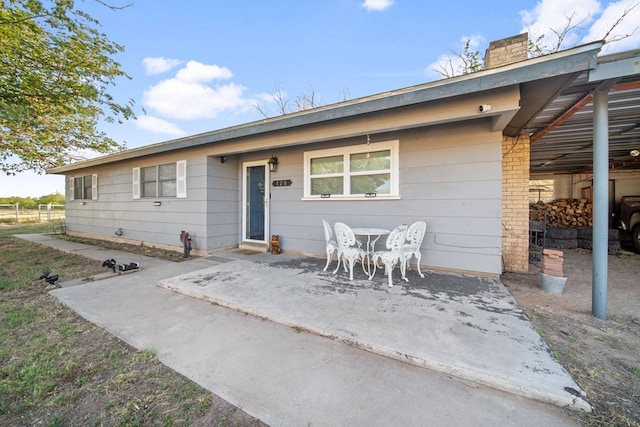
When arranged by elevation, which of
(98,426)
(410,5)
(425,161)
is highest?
(410,5)

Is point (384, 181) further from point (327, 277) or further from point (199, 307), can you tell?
point (199, 307)

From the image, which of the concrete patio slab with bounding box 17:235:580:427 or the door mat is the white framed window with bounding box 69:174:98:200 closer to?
the door mat

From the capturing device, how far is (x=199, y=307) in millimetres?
2975

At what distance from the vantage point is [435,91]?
3.10 meters

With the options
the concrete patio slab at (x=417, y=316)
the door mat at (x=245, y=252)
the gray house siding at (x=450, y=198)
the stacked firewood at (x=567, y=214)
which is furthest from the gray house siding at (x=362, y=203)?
the stacked firewood at (x=567, y=214)

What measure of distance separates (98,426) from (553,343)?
10.9ft

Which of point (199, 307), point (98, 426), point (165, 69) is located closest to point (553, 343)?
point (98, 426)

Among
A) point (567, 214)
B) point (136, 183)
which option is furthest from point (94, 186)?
point (567, 214)

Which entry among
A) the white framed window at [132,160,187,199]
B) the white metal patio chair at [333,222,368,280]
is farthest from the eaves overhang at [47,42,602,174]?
the white metal patio chair at [333,222,368,280]

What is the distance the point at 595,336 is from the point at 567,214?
7338mm

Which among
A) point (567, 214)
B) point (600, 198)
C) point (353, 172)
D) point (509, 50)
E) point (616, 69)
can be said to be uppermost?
point (509, 50)

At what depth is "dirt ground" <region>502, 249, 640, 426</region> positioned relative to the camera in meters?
1.53

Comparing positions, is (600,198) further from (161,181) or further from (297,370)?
(161,181)

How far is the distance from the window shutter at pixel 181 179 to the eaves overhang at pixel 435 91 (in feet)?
3.92
